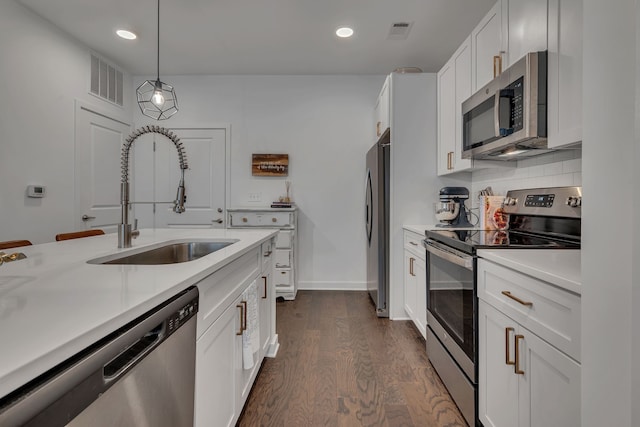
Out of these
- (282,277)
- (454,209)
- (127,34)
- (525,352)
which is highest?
(127,34)

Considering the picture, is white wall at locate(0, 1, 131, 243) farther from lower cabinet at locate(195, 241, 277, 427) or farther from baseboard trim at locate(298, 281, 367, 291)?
baseboard trim at locate(298, 281, 367, 291)

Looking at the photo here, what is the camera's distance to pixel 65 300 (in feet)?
2.37

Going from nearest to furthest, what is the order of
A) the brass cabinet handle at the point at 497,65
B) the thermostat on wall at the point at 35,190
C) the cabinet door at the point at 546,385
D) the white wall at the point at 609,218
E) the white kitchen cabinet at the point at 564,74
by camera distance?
the white wall at the point at 609,218, the cabinet door at the point at 546,385, the white kitchen cabinet at the point at 564,74, the brass cabinet handle at the point at 497,65, the thermostat on wall at the point at 35,190

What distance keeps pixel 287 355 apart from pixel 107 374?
1.91 m

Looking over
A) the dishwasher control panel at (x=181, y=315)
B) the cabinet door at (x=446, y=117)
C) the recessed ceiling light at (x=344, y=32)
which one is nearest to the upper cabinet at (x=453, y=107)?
the cabinet door at (x=446, y=117)

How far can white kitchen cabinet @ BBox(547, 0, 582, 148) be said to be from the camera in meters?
1.38

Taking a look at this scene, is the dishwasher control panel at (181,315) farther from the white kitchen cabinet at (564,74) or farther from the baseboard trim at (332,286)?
the baseboard trim at (332,286)

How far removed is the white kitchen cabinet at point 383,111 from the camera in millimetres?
3308

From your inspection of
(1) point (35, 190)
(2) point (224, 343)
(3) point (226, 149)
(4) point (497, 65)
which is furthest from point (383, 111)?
(1) point (35, 190)

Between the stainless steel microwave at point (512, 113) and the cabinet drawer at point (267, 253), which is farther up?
the stainless steel microwave at point (512, 113)

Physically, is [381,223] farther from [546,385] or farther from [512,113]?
[546,385]

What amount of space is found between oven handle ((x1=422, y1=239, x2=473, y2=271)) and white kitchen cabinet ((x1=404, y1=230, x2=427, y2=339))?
374 mm

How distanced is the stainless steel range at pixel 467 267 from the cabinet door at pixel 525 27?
→ 0.72 meters

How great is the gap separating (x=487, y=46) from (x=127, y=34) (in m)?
3.03
